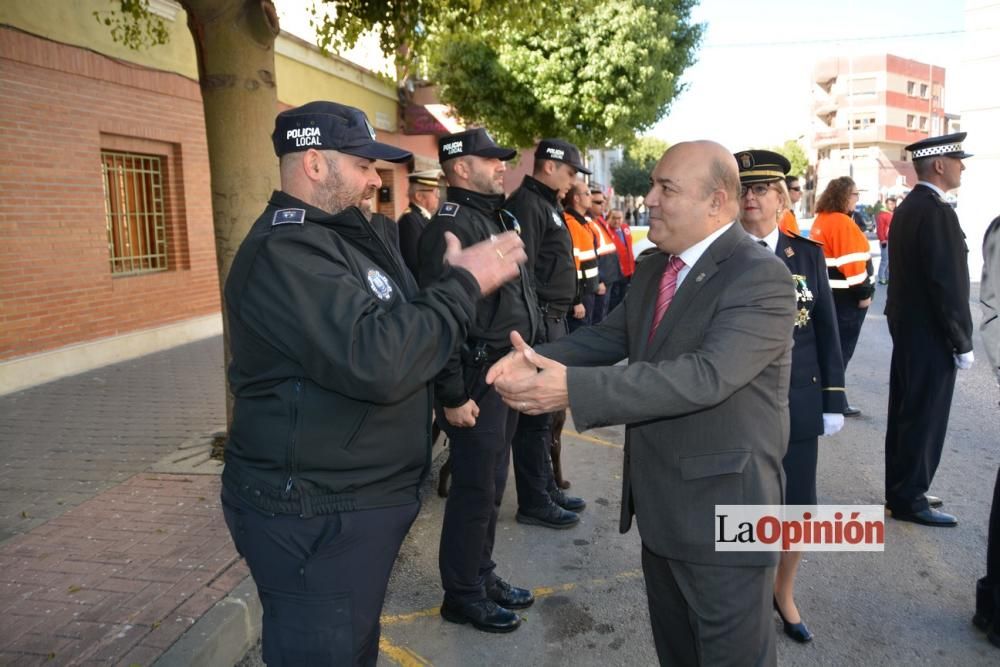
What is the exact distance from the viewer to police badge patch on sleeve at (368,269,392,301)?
2.29 m

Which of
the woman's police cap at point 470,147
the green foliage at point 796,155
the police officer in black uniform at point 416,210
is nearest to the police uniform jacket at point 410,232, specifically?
the police officer in black uniform at point 416,210

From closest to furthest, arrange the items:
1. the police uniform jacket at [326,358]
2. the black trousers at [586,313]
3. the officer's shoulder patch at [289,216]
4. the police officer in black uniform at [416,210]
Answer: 1. the police uniform jacket at [326,358]
2. the officer's shoulder patch at [289,216]
3. the police officer in black uniform at [416,210]
4. the black trousers at [586,313]

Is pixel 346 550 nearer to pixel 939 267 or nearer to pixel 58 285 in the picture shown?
pixel 939 267

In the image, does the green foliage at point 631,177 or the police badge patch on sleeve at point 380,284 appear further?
the green foliage at point 631,177

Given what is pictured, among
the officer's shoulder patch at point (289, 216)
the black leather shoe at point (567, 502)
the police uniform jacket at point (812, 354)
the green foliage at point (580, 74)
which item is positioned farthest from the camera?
the green foliage at point (580, 74)

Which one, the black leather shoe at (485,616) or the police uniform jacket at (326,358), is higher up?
the police uniform jacket at (326,358)

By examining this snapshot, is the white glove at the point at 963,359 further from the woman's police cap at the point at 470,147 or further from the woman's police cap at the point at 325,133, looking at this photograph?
the woman's police cap at the point at 325,133

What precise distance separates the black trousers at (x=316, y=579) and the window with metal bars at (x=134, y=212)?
8673mm

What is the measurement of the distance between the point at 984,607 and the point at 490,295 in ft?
9.08

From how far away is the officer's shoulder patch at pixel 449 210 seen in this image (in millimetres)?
4035

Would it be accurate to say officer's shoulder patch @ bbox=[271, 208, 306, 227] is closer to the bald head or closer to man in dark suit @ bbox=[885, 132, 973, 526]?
the bald head

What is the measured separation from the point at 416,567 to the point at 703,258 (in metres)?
2.87

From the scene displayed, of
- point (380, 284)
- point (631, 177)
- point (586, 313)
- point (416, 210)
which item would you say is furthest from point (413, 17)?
point (631, 177)

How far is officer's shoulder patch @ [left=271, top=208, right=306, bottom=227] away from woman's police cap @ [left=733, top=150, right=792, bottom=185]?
216 cm
